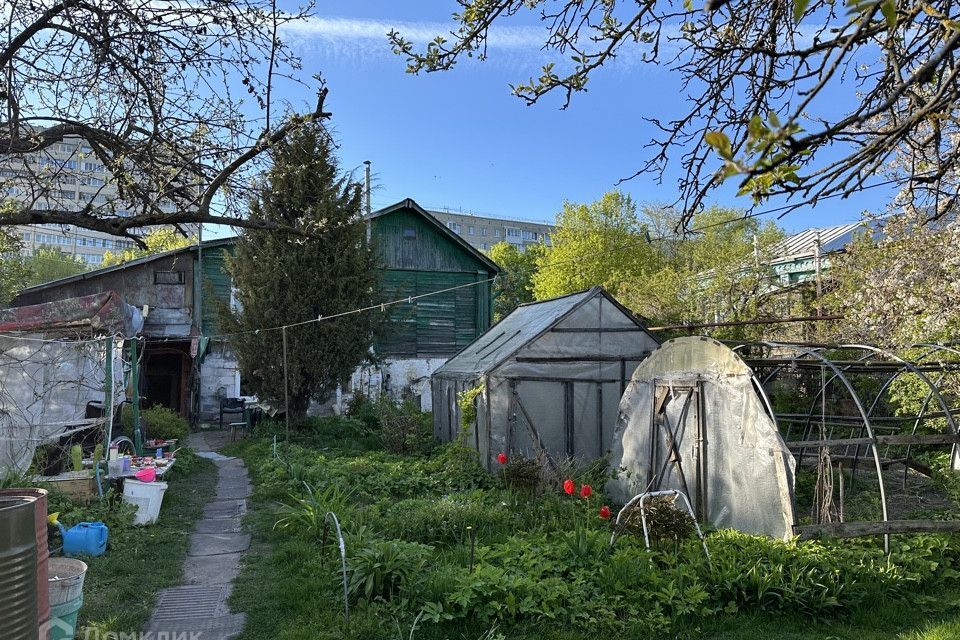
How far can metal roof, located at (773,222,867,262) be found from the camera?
2283 centimetres

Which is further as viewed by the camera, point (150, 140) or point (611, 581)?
point (611, 581)

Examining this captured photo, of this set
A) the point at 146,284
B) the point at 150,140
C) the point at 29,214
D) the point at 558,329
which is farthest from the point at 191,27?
the point at 146,284

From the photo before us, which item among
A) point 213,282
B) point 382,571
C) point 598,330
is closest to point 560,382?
point 598,330

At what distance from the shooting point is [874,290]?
11.6m

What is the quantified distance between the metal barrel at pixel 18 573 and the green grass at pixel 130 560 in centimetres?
265

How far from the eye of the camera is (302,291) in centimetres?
1720

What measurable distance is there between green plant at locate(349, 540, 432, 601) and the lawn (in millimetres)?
13

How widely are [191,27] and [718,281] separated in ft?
61.0

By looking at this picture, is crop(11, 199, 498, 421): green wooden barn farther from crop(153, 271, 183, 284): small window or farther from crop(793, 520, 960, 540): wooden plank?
crop(793, 520, 960, 540): wooden plank

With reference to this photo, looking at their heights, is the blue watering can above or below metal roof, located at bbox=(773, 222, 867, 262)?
below

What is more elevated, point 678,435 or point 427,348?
point 427,348

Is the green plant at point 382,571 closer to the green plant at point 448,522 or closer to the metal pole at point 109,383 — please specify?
the green plant at point 448,522

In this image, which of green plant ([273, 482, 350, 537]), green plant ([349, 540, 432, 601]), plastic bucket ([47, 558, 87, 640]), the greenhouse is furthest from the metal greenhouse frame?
plastic bucket ([47, 558, 87, 640])

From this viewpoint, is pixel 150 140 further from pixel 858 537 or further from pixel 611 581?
pixel 858 537
